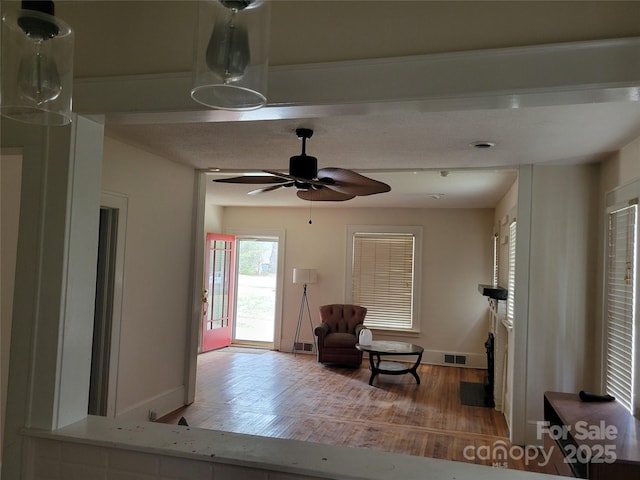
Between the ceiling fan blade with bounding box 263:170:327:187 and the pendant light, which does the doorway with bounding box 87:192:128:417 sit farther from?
the pendant light

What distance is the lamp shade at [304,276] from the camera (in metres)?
8.00

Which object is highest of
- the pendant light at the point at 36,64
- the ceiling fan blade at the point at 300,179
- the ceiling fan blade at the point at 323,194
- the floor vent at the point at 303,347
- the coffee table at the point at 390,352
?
the ceiling fan blade at the point at 300,179

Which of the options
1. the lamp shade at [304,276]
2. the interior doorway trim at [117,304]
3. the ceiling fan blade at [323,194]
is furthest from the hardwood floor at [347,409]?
the ceiling fan blade at [323,194]

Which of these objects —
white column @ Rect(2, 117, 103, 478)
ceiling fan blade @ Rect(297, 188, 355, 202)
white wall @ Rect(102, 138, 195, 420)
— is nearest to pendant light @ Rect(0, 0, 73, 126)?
white column @ Rect(2, 117, 103, 478)

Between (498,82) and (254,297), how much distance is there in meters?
7.79

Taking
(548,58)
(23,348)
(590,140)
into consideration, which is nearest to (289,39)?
(548,58)

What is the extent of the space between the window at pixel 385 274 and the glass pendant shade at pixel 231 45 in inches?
280

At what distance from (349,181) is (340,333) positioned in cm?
466

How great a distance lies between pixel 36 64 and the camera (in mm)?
948

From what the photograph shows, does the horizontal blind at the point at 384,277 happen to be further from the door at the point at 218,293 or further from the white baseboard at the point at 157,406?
the white baseboard at the point at 157,406

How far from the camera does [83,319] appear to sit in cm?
161

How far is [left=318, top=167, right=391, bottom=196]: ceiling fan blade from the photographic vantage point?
3068 mm

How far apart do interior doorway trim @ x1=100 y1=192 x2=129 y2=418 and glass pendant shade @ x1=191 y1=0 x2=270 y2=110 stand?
10.5ft

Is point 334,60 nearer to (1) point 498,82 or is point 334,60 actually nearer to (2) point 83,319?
(1) point 498,82
